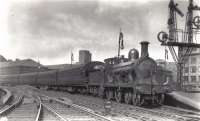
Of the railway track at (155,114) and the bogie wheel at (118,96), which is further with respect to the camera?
the bogie wheel at (118,96)

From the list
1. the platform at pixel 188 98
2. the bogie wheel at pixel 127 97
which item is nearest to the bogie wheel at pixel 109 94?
the bogie wheel at pixel 127 97

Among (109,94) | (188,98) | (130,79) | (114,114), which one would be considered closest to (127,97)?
(130,79)

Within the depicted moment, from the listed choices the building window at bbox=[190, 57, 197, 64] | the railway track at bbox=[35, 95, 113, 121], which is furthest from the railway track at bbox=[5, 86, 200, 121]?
the building window at bbox=[190, 57, 197, 64]

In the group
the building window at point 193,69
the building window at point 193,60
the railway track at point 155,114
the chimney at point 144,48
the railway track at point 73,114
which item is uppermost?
the building window at point 193,60

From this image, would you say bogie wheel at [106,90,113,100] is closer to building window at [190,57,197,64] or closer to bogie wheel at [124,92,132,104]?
bogie wheel at [124,92,132,104]

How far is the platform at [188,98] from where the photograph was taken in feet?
55.7

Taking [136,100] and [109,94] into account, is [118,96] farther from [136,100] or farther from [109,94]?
[136,100]

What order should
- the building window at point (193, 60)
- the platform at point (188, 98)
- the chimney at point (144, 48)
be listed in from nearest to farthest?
the platform at point (188, 98) < the chimney at point (144, 48) < the building window at point (193, 60)

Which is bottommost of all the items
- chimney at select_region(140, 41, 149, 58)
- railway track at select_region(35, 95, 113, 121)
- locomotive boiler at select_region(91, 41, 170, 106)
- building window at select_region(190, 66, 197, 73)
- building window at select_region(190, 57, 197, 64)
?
railway track at select_region(35, 95, 113, 121)

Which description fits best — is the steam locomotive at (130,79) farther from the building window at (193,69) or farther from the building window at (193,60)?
the building window at (193,60)

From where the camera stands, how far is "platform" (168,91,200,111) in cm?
1697

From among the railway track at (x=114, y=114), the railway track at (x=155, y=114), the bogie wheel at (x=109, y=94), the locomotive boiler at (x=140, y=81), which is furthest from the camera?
the bogie wheel at (x=109, y=94)

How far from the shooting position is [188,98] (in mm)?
17688

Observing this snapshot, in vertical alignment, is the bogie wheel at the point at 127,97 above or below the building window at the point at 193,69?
below
